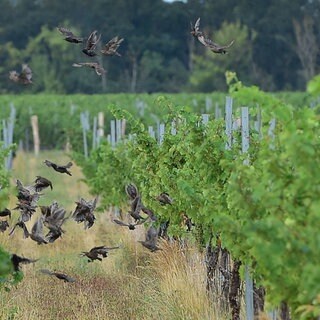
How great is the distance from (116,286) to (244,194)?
5.35 metres

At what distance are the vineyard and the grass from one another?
0.21 m

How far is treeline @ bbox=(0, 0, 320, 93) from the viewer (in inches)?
3066

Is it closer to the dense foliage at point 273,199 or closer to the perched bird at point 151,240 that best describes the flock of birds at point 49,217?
the perched bird at point 151,240

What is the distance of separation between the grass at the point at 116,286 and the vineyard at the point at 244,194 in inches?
8.4

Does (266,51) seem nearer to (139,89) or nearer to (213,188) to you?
(139,89)

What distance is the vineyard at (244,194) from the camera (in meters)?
5.84

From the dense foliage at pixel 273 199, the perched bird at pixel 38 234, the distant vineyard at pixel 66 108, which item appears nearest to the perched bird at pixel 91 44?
the perched bird at pixel 38 234

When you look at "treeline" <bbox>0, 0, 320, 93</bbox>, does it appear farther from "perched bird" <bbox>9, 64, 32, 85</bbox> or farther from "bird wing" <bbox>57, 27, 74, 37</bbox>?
"bird wing" <bbox>57, 27, 74, 37</bbox>

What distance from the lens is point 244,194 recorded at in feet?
21.5

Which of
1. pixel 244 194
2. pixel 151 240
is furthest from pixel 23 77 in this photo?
pixel 244 194

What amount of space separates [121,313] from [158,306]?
1.28 ft

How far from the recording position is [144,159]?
1163 cm

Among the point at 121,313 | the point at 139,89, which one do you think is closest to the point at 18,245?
the point at 121,313

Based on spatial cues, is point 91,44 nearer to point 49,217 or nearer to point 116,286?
point 49,217
